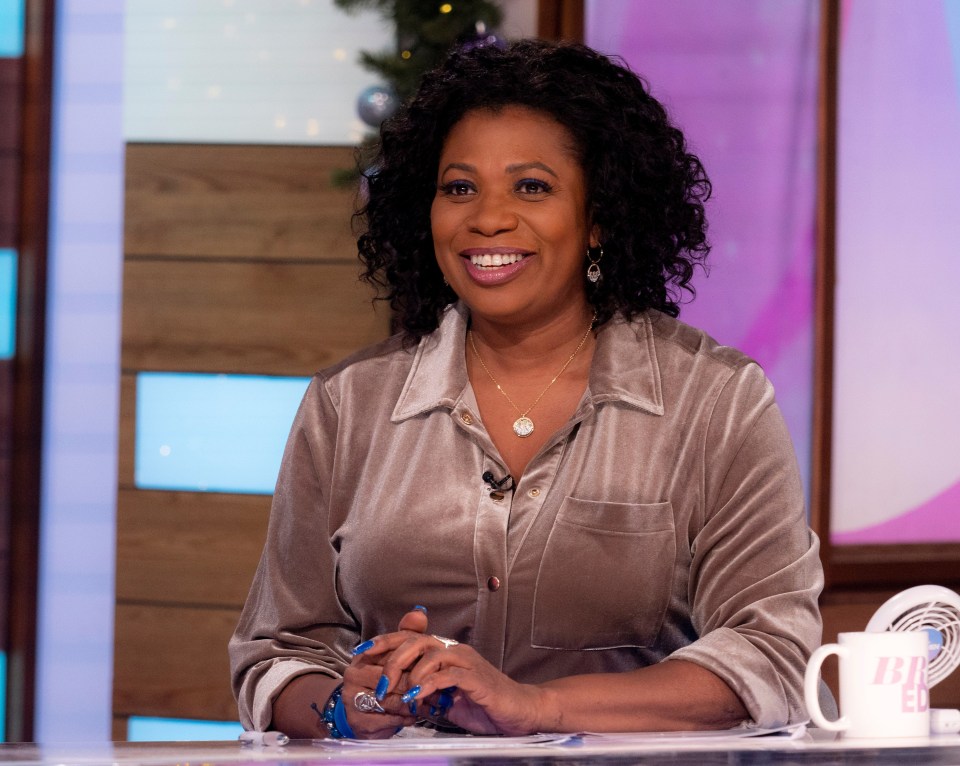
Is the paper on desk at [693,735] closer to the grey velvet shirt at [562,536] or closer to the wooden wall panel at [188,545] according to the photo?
the grey velvet shirt at [562,536]

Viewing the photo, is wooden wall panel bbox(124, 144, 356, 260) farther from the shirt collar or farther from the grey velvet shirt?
the grey velvet shirt

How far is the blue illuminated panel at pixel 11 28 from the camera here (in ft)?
11.9

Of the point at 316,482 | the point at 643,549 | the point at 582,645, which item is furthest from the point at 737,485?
the point at 316,482

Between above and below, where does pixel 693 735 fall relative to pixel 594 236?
below

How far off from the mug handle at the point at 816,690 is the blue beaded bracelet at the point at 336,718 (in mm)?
514

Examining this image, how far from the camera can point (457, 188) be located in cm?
187

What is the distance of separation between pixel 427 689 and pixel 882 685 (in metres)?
0.45

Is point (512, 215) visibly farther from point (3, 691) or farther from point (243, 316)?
point (3, 691)

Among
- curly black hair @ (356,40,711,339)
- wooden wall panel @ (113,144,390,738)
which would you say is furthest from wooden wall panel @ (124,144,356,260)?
curly black hair @ (356,40,711,339)

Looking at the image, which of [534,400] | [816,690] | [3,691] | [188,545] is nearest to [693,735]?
[816,690]

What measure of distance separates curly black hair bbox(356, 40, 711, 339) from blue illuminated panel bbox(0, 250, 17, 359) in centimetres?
199

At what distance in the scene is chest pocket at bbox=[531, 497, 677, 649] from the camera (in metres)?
1.70

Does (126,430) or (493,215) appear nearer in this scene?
(493,215)

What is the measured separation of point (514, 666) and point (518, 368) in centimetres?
43
